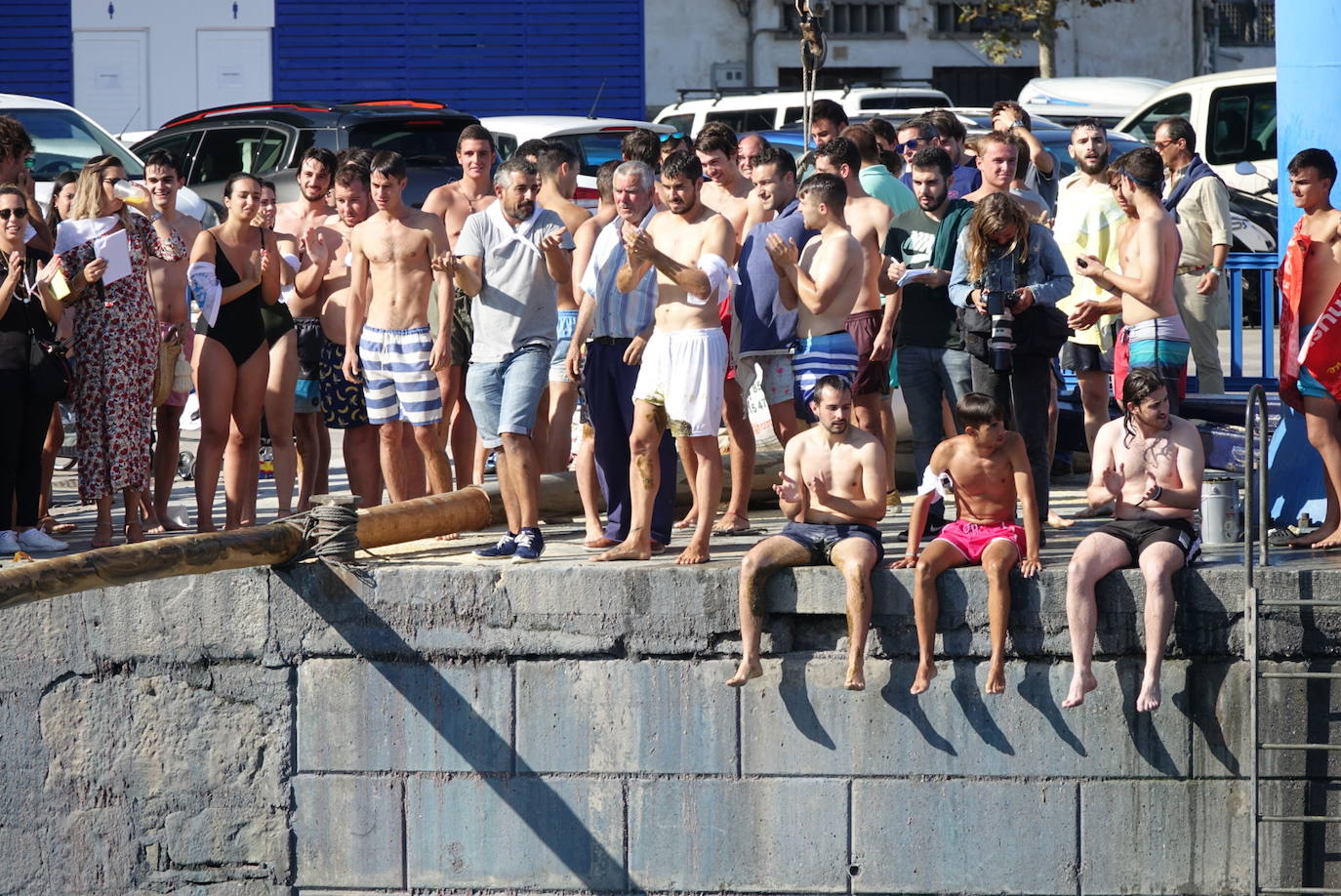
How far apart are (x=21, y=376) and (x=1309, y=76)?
5545mm

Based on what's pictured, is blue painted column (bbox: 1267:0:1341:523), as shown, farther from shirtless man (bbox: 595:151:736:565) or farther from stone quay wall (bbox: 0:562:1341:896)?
shirtless man (bbox: 595:151:736:565)

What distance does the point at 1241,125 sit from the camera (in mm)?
16859

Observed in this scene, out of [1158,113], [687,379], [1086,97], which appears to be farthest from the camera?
[1086,97]

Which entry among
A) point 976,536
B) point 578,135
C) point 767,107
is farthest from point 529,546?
point 767,107

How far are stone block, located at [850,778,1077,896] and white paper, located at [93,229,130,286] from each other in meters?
3.73

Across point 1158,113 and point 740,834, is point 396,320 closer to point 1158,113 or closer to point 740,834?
point 740,834

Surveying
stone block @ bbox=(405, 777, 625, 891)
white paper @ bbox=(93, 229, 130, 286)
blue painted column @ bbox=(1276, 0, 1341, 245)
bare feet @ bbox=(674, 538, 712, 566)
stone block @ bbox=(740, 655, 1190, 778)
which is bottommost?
stone block @ bbox=(405, 777, 625, 891)

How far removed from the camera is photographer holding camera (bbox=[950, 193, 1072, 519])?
25.7 feet

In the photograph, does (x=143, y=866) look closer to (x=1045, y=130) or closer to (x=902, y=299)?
(x=902, y=299)

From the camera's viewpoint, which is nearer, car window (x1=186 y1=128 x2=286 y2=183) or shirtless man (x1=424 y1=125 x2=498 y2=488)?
shirtless man (x1=424 y1=125 x2=498 y2=488)

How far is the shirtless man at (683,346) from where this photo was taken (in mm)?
7527

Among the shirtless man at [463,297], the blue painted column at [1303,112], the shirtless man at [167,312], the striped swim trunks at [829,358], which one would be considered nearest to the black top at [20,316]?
the shirtless man at [167,312]

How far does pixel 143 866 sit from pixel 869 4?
21.4 m

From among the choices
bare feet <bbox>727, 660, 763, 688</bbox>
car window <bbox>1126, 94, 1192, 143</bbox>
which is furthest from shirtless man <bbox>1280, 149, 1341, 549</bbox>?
car window <bbox>1126, 94, 1192, 143</bbox>
